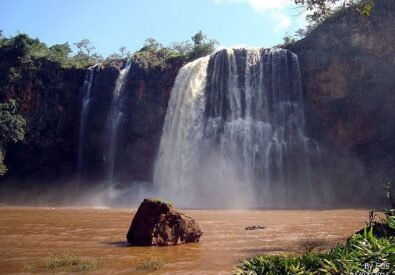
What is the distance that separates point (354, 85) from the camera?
34750mm

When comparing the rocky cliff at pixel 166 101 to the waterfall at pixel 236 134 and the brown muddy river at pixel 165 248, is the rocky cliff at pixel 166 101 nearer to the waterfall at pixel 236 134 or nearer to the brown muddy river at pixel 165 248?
the waterfall at pixel 236 134

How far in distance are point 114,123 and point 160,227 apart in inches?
1231

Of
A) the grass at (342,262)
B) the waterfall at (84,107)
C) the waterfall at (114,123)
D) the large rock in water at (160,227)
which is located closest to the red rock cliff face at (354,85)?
the waterfall at (114,123)

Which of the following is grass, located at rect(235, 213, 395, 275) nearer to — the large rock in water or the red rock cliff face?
the large rock in water

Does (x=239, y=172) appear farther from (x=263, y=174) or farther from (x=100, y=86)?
(x=100, y=86)

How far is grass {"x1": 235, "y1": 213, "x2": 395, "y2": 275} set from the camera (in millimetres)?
3395

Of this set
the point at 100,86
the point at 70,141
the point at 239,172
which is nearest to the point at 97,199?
the point at 70,141

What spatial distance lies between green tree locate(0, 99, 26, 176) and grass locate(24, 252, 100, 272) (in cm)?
3314

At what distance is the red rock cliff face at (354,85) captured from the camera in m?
33.6

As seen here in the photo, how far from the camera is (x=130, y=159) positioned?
40906 millimetres

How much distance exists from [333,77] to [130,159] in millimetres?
20471

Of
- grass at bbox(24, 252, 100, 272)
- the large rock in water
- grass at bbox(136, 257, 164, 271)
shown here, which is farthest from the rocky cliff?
grass at bbox(24, 252, 100, 272)

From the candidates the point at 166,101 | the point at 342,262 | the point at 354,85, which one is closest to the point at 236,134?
the point at 166,101

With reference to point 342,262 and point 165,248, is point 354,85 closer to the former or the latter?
point 165,248
